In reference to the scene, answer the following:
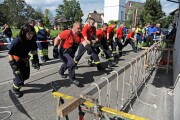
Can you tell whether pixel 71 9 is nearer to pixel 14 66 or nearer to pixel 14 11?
pixel 14 11

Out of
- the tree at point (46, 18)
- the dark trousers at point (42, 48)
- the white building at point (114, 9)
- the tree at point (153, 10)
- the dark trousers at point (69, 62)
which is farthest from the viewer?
the white building at point (114, 9)

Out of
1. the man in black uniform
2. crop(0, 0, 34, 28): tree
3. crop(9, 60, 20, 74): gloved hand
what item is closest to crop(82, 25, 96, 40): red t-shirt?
the man in black uniform

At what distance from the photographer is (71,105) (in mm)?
1945

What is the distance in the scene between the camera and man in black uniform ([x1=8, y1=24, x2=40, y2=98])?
4.55 meters

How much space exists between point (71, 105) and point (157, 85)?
4.97 m

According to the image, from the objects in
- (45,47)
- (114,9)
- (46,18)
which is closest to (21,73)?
(45,47)

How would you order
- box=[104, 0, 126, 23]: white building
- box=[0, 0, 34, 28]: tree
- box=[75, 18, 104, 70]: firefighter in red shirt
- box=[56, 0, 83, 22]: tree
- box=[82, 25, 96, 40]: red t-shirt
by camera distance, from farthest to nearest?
box=[56, 0, 83, 22]: tree < box=[0, 0, 34, 28]: tree < box=[104, 0, 126, 23]: white building < box=[82, 25, 96, 40]: red t-shirt < box=[75, 18, 104, 70]: firefighter in red shirt

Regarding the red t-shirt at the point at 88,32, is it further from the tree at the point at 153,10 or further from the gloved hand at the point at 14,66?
the tree at the point at 153,10

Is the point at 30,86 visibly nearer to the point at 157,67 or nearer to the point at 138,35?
the point at 157,67

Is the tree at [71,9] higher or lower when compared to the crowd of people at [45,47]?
higher

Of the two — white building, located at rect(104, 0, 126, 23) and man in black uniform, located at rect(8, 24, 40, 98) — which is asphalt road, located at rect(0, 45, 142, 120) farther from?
white building, located at rect(104, 0, 126, 23)

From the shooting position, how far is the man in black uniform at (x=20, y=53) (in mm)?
4551

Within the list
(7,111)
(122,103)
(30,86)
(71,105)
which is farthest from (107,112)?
(30,86)

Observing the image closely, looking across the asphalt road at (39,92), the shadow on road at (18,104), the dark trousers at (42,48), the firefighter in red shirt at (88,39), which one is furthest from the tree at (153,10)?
the shadow on road at (18,104)
